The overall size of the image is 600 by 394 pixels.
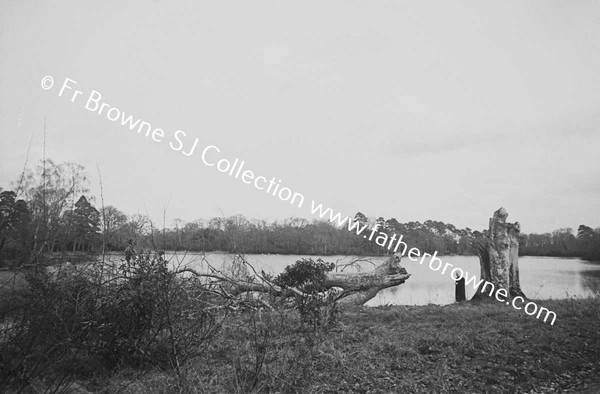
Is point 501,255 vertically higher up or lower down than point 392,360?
higher up

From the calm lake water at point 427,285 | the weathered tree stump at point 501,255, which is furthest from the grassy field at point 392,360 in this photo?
the weathered tree stump at point 501,255

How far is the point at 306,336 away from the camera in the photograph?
5000mm

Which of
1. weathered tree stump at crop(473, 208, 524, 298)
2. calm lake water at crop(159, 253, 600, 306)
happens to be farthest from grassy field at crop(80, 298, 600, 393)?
weathered tree stump at crop(473, 208, 524, 298)

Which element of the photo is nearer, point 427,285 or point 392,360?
point 392,360

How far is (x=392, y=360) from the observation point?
5.69m

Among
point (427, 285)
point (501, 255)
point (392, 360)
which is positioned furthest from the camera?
point (427, 285)

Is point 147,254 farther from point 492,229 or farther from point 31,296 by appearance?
point 492,229

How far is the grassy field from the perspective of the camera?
184 inches

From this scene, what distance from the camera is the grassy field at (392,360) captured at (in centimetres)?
466

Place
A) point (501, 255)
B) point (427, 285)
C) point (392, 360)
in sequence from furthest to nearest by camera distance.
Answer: point (427, 285) < point (501, 255) < point (392, 360)

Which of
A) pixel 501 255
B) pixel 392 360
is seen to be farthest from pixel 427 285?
pixel 392 360

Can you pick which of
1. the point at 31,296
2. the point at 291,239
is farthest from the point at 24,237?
the point at 291,239

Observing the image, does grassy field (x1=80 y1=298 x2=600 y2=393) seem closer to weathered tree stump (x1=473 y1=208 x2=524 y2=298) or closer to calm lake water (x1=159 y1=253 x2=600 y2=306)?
calm lake water (x1=159 y1=253 x2=600 y2=306)

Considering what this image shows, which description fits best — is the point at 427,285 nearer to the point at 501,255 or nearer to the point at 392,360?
the point at 501,255
